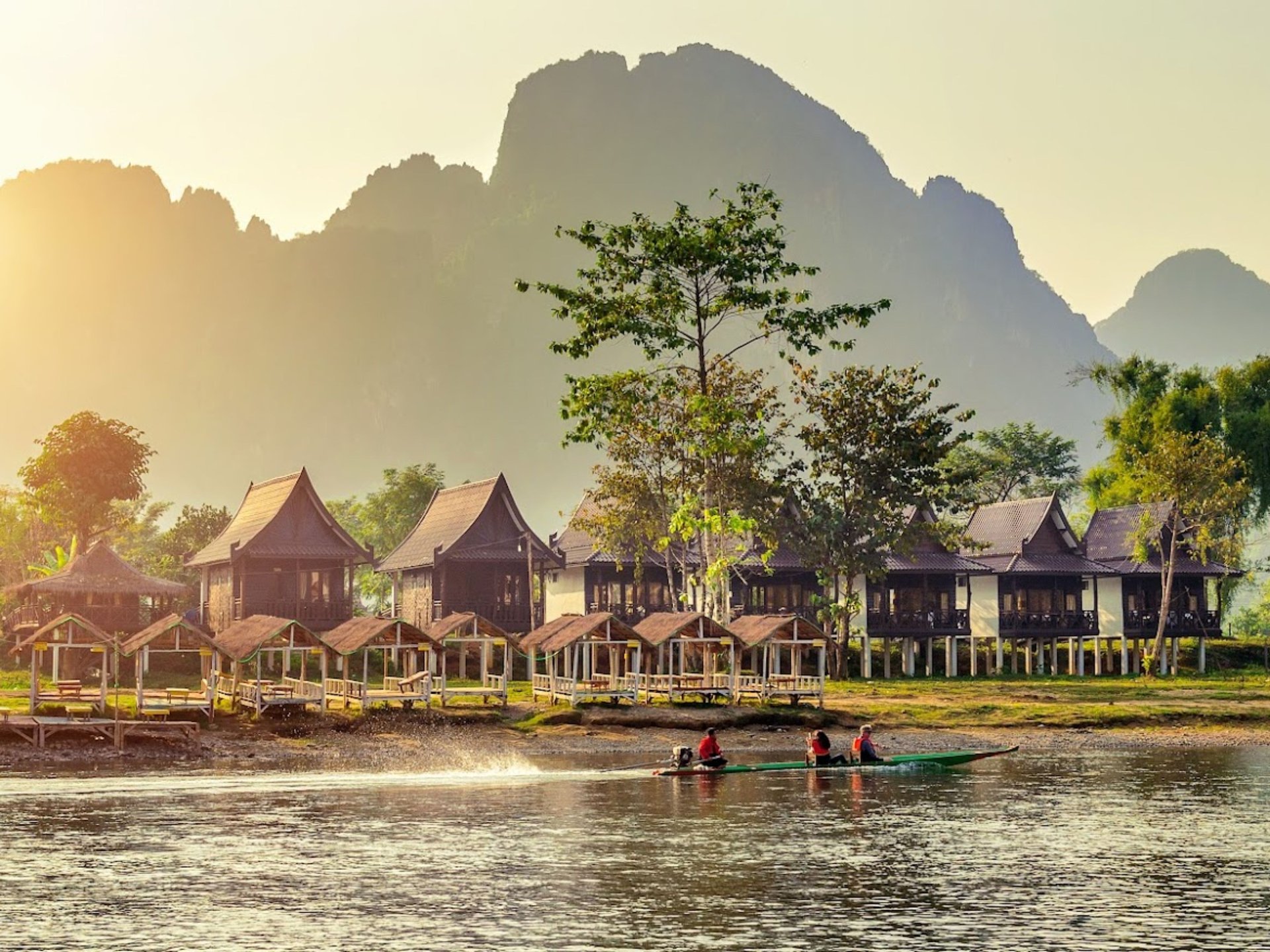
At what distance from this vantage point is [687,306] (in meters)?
57.2

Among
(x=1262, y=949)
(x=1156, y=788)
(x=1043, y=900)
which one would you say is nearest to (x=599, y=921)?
(x=1043, y=900)

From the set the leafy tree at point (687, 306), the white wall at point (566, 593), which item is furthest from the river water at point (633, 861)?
the white wall at point (566, 593)

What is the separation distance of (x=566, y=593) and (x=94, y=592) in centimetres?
2388

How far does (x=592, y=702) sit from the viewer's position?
50.6m

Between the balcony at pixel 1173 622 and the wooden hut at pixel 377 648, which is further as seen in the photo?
the balcony at pixel 1173 622

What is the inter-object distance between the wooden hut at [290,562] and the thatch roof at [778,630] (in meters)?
20.0

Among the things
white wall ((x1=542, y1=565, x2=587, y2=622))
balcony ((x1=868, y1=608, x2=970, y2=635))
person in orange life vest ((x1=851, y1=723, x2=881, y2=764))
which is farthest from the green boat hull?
white wall ((x1=542, y1=565, x2=587, y2=622))

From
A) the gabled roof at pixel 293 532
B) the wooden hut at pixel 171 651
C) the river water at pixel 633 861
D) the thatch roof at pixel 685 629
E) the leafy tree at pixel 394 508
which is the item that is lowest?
the river water at pixel 633 861

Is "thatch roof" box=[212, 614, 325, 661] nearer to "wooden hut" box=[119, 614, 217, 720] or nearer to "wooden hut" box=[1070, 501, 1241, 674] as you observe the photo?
"wooden hut" box=[119, 614, 217, 720]

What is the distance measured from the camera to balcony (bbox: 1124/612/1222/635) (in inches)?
2965

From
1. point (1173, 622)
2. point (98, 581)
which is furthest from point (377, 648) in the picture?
point (1173, 622)

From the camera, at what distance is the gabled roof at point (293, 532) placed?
64.8 meters

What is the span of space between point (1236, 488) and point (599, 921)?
5607 centimetres

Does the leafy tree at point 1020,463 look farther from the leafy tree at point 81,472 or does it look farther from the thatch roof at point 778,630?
the thatch roof at point 778,630
